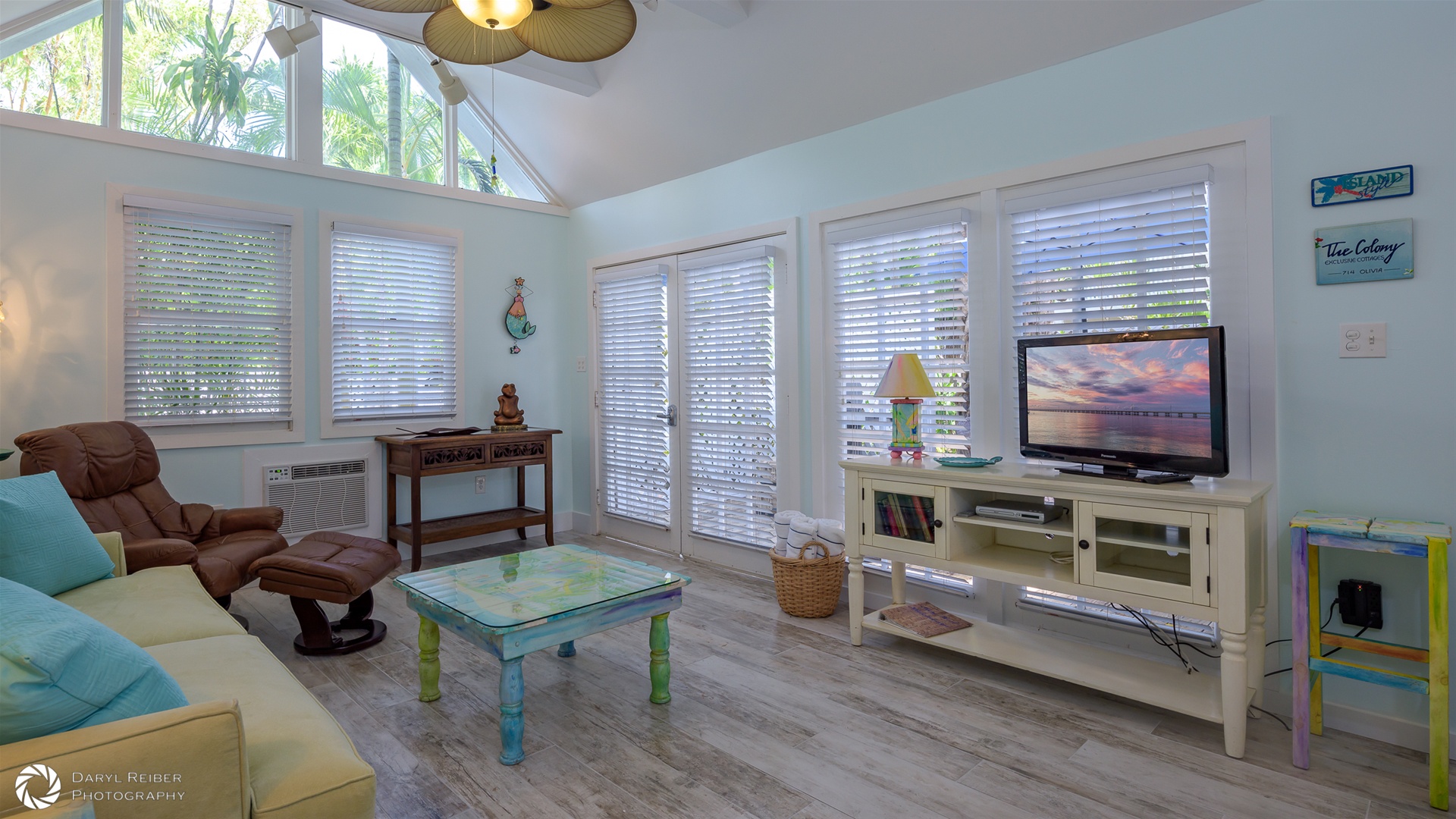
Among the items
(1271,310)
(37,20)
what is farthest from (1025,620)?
(37,20)

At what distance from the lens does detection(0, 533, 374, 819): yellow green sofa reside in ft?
3.51

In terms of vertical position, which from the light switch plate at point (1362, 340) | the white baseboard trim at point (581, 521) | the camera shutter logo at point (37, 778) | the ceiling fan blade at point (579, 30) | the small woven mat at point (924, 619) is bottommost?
the small woven mat at point (924, 619)

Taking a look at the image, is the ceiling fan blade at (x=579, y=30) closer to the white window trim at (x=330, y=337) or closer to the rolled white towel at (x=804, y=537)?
the rolled white towel at (x=804, y=537)

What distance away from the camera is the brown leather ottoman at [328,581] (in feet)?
9.51

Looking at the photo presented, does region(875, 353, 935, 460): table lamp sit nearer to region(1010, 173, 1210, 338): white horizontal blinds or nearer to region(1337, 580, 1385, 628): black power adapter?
region(1010, 173, 1210, 338): white horizontal blinds

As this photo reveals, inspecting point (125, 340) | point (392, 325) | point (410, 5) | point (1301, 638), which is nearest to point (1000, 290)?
point (1301, 638)

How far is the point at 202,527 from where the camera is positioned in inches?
135

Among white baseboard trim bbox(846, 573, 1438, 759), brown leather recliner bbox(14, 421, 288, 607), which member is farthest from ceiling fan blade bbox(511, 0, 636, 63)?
white baseboard trim bbox(846, 573, 1438, 759)

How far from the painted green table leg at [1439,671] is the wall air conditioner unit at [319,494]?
16.3 ft

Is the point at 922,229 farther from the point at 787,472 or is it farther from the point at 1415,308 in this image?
the point at 1415,308

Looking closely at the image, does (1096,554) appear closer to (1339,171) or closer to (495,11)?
(1339,171)

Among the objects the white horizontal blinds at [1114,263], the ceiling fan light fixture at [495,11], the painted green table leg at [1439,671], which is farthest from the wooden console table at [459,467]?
the painted green table leg at [1439,671]

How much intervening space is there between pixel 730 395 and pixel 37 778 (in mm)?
3501

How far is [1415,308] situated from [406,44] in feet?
17.7
